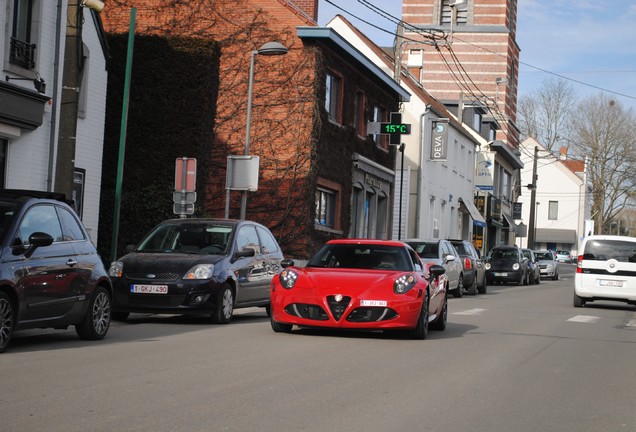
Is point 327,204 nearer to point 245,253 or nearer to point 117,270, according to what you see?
point 245,253

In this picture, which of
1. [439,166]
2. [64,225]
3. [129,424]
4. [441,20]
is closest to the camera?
[129,424]

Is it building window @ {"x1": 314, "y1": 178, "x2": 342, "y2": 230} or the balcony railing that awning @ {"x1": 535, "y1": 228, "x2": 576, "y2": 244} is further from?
the balcony railing

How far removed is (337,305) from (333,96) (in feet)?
70.9

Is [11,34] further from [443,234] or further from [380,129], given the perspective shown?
[443,234]

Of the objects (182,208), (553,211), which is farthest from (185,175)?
(553,211)

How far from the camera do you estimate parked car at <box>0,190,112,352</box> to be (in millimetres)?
10641

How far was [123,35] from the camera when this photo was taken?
3111cm

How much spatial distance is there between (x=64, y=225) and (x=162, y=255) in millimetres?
3636

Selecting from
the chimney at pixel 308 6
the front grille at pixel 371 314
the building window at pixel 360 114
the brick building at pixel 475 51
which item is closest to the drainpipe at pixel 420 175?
the building window at pixel 360 114

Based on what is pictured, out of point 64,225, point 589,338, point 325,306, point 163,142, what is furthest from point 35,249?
point 163,142

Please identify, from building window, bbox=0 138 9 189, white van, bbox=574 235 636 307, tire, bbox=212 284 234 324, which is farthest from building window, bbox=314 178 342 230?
tire, bbox=212 284 234 324

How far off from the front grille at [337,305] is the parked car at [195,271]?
2539 mm

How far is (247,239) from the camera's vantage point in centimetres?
1695

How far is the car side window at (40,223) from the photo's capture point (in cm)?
1112
